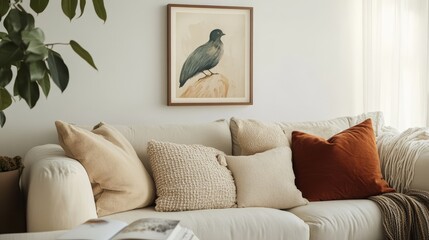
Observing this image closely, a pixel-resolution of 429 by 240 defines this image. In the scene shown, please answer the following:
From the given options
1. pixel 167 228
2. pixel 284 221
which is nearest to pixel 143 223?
pixel 167 228

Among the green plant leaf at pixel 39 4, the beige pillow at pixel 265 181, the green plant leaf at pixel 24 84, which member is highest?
the green plant leaf at pixel 39 4

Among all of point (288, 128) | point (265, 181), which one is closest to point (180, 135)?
point (265, 181)

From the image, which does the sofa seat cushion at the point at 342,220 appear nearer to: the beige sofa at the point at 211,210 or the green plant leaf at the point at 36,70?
the beige sofa at the point at 211,210


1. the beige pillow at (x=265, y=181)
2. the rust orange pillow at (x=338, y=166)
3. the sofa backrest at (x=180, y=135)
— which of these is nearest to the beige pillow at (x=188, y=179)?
the beige pillow at (x=265, y=181)

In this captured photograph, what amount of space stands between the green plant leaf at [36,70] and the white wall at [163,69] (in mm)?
2060

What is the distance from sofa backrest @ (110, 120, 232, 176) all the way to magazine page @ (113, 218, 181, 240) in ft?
4.69

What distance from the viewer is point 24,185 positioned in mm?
2746

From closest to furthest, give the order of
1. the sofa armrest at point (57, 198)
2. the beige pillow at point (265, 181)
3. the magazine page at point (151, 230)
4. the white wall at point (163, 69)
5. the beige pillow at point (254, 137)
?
the magazine page at point (151, 230), the sofa armrest at point (57, 198), the beige pillow at point (265, 181), the beige pillow at point (254, 137), the white wall at point (163, 69)

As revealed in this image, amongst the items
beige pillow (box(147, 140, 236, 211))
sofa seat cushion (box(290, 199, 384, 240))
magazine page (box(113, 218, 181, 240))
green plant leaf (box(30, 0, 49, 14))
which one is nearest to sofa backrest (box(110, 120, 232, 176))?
beige pillow (box(147, 140, 236, 211))

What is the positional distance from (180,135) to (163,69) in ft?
1.94

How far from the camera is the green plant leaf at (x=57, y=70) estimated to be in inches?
56.0

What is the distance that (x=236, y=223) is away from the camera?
260cm

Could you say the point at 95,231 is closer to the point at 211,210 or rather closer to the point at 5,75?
the point at 5,75

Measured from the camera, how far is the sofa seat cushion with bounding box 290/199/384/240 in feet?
8.93
